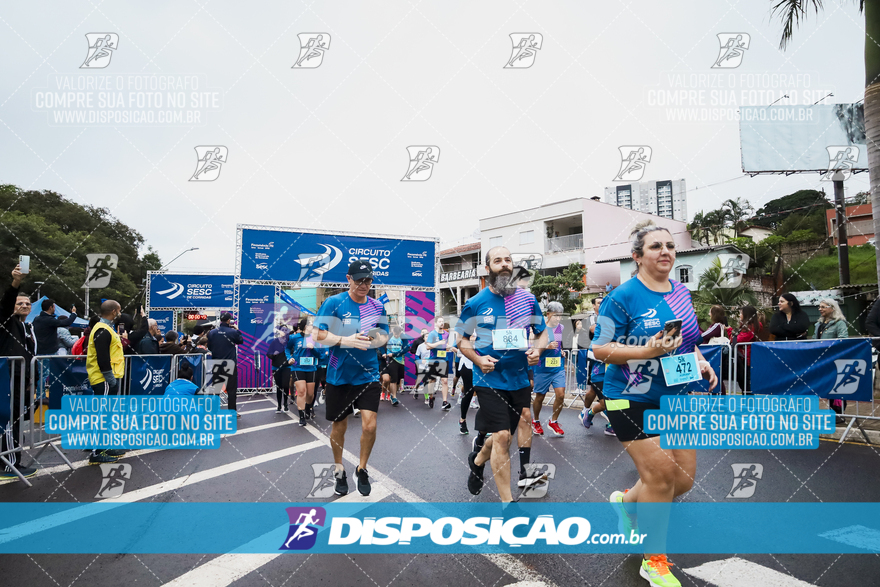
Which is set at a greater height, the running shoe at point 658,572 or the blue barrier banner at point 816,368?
the blue barrier banner at point 816,368

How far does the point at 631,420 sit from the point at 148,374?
8.17 metres

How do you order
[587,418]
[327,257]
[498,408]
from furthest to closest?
[327,257] → [587,418] → [498,408]

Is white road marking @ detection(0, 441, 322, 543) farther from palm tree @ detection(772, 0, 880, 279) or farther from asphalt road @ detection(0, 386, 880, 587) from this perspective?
palm tree @ detection(772, 0, 880, 279)

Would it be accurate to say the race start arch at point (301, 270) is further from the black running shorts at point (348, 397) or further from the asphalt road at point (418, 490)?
the black running shorts at point (348, 397)

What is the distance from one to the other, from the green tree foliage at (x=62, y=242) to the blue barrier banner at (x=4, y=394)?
78.8ft

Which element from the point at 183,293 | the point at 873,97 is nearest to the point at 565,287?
the point at 183,293

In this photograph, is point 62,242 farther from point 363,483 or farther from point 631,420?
point 631,420

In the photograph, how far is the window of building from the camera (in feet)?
110

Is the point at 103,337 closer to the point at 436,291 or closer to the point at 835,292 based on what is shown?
the point at 436,291

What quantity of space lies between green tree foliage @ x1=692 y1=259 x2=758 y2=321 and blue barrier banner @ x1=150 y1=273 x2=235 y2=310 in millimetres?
23616

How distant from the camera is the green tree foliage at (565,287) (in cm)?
3606

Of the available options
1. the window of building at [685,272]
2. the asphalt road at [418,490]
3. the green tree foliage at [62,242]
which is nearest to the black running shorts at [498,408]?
the asphalt road at [418,490]

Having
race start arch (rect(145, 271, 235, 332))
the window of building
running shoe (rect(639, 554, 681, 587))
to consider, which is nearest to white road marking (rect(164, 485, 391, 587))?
running shoe (rect(639, 554, 681, 587))

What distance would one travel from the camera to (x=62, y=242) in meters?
32.8
